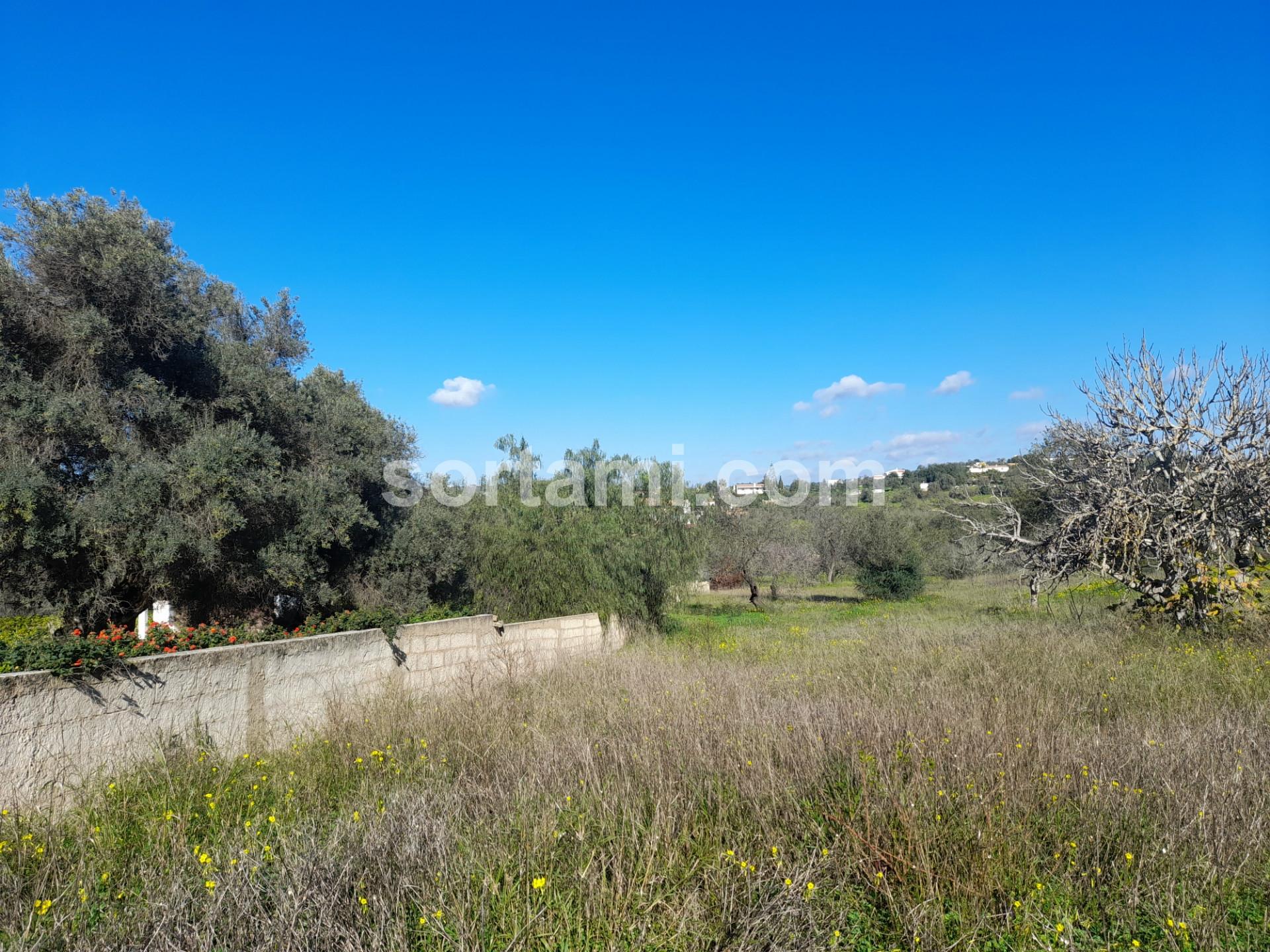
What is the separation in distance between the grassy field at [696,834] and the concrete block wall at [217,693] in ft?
1.11

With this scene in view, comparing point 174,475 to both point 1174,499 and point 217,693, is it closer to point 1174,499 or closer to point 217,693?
point 217,693

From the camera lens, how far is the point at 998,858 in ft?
10.5

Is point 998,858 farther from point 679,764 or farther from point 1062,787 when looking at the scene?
point 679,764

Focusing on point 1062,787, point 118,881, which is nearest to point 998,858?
point 1062,787

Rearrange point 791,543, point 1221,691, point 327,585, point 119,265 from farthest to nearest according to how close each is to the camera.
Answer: point 791,543 < point 327,585 < point 119,265 < point 1221,691

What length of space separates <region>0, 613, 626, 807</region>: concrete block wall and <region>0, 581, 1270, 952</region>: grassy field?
34 centimetres

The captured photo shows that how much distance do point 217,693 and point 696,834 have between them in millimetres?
4778

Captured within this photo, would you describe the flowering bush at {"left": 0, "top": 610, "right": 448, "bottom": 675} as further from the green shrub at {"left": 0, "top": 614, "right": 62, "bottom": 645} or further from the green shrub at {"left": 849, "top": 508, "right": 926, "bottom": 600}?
the green shrub at {"left": 849, "top": 508, "right": 926, "bottom": 600}

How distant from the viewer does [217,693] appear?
617 cm

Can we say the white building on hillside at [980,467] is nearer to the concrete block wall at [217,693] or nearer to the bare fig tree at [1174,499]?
the bare fig tree at [1174,499]

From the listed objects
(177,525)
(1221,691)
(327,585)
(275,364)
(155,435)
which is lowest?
(1221,691)

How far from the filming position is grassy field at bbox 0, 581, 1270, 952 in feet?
9.11

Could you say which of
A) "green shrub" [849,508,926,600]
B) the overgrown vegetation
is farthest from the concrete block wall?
"green shrub" [849,508,926,600]

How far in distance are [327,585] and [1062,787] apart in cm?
1129
